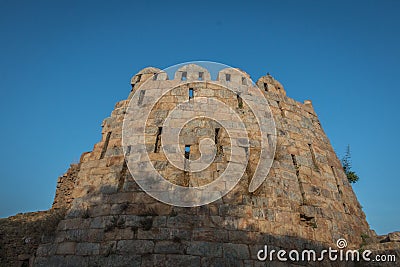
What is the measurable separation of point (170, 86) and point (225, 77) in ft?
6.39

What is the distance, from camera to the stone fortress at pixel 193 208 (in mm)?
7594

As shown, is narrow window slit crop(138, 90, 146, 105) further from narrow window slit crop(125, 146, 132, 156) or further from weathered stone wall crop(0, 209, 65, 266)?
weathered stone wall crop(0, 209, 65, 266)

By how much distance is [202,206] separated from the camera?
8125 millimetres

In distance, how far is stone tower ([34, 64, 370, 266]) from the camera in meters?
7.58

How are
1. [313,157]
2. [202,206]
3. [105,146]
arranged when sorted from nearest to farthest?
[202,206], [105,146], [313,157]

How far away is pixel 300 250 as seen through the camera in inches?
→ 324

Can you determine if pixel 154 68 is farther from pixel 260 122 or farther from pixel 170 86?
pixel 260 122

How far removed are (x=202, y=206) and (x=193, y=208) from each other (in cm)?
23

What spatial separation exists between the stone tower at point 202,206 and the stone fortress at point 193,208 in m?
0.03

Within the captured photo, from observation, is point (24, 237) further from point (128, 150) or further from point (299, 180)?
point (299, 180)

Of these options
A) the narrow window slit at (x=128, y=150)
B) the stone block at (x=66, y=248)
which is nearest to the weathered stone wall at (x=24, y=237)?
the stone block at (x=66, y=248)

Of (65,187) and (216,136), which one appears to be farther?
(65,187)

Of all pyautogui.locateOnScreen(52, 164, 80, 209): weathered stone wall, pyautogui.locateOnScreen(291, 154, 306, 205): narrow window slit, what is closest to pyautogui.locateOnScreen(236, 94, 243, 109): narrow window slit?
pyautogui.locateOnScreen(291, 154, 306, 205): narrow window slit

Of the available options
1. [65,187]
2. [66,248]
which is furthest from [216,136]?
[65,187]
